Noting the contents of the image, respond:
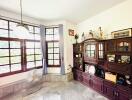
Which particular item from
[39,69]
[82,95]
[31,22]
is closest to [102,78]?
[82,95]

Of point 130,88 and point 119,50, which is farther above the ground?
point 119,50

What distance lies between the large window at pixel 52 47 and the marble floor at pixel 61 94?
1.10 m

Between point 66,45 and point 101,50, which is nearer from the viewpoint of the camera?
point 101,50

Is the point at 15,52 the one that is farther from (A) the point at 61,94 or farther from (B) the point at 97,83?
(B) the point at 97,83

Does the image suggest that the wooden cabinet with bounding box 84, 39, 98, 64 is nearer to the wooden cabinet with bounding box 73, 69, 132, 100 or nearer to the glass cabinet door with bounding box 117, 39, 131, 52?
the wooden cabinet with bounding box 73, 69, 132, 100

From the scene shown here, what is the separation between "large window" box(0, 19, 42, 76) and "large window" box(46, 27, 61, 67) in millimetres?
418

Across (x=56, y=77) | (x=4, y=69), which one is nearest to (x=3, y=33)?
(x=4, y=69)

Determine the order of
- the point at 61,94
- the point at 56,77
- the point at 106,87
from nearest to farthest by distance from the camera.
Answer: the point at 106,87 → the point at 61,94 → the point at 56,77

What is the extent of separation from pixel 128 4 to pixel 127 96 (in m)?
2.45

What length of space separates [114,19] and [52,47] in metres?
2.84

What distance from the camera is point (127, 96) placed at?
2.59 meters

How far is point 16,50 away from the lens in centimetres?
395

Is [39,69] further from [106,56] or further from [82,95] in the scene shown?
[106,56]

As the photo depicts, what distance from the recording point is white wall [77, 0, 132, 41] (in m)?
2.94
